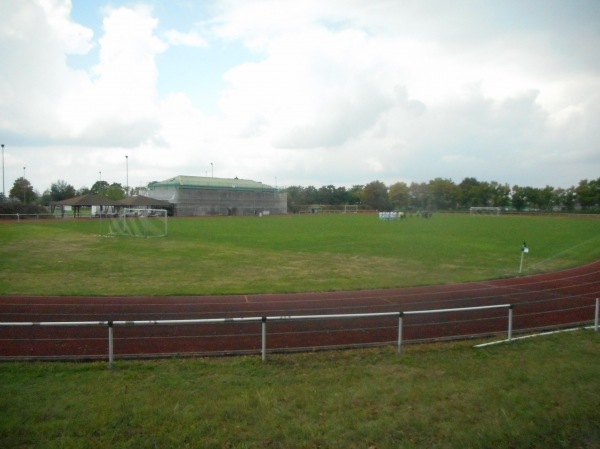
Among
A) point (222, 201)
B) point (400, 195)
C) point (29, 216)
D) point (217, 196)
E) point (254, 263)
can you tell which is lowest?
point (254, 263)

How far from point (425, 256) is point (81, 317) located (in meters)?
18.7

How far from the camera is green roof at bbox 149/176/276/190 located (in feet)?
320

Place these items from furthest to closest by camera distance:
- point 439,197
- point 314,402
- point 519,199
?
point 439,197 < point 519,199 < point 314,402

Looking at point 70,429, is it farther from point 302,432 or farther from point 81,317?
point 81,317

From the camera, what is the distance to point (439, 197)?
127 m

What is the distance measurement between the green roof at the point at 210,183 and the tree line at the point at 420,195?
13763 mm

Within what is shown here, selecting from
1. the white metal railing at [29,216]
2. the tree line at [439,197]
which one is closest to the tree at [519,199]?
the tree line at [439,197]

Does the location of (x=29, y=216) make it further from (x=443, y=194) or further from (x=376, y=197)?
(x=443, y=194)

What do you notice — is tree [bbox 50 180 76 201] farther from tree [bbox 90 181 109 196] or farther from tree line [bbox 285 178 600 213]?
tree line [bbox 285 178 600 213]

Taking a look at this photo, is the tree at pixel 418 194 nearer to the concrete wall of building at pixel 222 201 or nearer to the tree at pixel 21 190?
the concrete wall of building at pixel 222 201

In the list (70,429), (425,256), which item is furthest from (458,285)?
(70,429)

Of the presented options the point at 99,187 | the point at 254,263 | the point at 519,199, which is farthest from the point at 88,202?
the point at 519,199

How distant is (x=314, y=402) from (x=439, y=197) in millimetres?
127255

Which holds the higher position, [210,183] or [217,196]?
[210,183]
